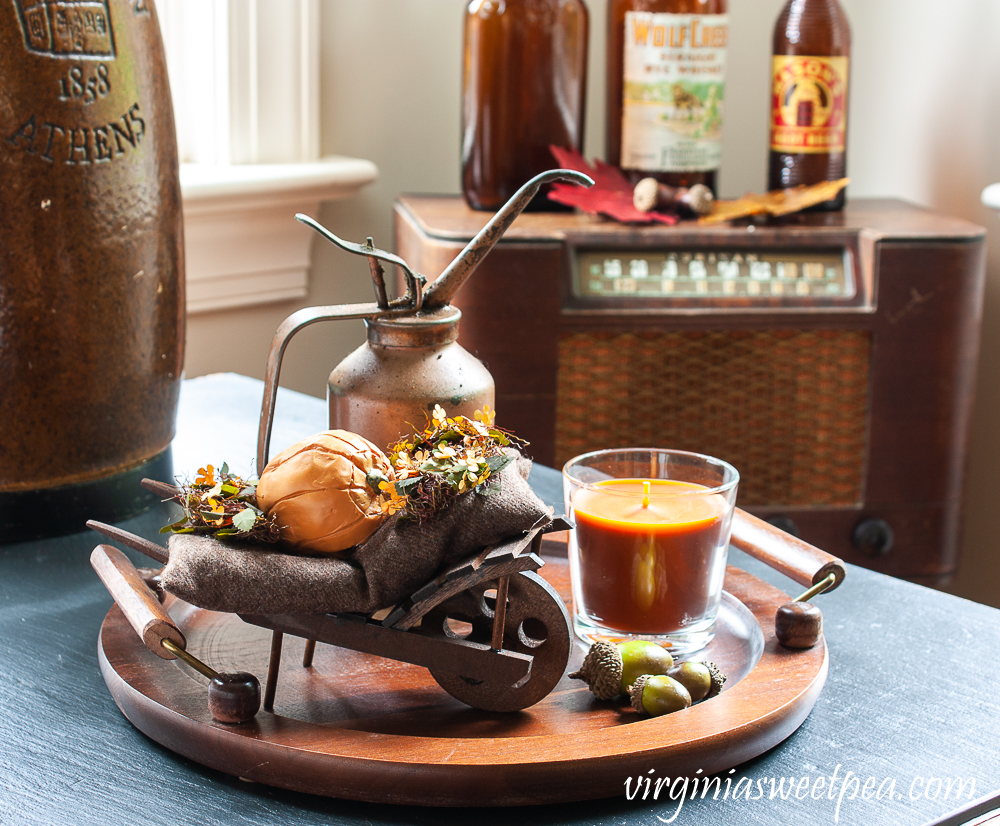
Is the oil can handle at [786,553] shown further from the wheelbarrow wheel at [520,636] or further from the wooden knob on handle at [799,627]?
the wheelbarrow wheel at [520,636]

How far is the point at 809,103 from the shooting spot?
1.28m

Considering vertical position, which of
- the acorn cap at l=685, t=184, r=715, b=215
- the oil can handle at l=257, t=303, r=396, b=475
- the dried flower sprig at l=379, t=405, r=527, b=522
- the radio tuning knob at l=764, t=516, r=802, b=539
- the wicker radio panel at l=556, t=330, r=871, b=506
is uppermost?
the acorn cap at l=685, t=184, r=715, b=215

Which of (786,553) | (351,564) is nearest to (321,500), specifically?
(351,564)

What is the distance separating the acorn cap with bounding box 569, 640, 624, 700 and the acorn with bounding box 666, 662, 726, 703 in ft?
0.08

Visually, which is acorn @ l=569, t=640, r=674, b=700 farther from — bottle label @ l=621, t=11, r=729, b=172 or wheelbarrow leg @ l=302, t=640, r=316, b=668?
bottle label @ l=621, t=11, r=729, b=172

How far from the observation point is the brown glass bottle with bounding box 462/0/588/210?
1253mm

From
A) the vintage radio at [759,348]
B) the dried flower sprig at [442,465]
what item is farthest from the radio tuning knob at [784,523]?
the dried flower sprig at [442,465]

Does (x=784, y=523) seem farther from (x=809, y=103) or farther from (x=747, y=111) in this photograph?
(x=747, y=111)

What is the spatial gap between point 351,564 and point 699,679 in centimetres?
15

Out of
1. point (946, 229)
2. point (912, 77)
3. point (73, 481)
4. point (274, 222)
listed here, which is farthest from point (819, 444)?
point (73, 481)

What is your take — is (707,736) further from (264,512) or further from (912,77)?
(912,77)

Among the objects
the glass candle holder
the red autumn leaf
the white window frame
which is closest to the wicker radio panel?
the red autumn leaf

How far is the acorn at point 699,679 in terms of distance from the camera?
46 cm

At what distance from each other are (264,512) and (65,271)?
0.93 feet
